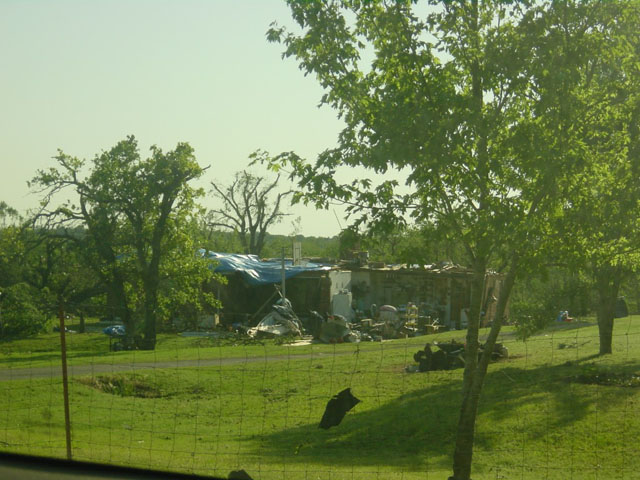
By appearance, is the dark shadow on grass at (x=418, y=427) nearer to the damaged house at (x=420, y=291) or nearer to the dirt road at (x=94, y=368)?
the dirt road at (x=94, y=368)

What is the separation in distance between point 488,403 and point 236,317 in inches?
1009

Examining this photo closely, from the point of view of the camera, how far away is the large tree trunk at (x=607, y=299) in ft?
52.8

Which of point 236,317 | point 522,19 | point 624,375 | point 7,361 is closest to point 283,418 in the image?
point 624,375

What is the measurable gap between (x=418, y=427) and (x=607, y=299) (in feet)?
23.8

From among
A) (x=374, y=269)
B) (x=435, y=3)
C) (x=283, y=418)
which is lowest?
(x=283, y=418)

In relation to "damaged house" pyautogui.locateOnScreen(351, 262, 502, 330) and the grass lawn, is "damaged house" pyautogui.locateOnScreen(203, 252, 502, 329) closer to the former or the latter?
"damaged house" pyautogui.locateOnScreen(351, 262, 502, 330)

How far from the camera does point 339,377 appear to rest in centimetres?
1733

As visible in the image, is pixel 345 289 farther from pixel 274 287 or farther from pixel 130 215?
pixel 130 215

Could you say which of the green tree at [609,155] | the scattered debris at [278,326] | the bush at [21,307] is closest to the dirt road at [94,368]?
the green tree at [609,155]

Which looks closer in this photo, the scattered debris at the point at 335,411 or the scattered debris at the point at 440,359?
the scattered debris at the point at 335,411

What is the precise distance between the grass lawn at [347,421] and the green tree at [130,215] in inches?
487

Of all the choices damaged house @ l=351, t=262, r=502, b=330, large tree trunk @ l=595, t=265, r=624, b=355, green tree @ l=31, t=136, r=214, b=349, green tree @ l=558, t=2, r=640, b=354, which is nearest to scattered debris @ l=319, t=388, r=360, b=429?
green tree @ l=558, t=2, r=640, b=354

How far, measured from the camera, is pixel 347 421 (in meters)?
12.9

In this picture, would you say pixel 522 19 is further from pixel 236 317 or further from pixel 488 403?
pixel 236 317
